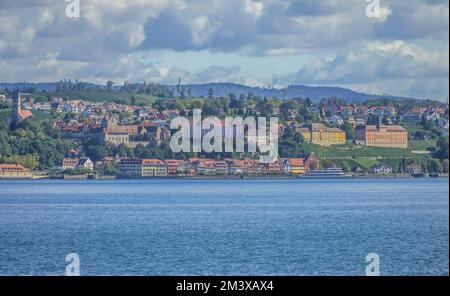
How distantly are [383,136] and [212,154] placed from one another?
2513 cm

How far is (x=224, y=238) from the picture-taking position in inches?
1486

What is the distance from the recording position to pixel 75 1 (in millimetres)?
32156

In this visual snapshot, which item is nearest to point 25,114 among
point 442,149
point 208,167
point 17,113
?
point 17,113

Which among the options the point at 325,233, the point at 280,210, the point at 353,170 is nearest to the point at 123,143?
the point at 353,170

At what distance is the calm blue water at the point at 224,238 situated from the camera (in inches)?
1134

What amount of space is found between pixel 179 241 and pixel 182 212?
65.4 feet

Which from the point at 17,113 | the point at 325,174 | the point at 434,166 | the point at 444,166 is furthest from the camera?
the point at 17,113

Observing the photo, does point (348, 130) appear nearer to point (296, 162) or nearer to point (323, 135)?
point (323, 135)

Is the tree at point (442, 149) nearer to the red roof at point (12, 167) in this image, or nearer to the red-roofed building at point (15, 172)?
the red-roofed building at point (15, 172)

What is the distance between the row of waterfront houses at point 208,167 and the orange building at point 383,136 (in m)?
13.7

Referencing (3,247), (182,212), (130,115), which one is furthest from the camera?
(130,115)

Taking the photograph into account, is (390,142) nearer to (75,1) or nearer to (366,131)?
(366,131)

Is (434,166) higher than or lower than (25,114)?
lower

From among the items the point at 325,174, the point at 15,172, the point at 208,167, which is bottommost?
the point at 325,174
